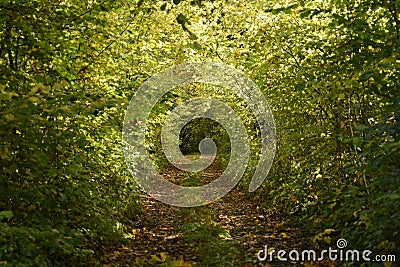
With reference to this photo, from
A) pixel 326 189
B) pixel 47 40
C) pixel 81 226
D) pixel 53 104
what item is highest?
pixel 47 40

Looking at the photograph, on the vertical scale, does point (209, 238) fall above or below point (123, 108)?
below

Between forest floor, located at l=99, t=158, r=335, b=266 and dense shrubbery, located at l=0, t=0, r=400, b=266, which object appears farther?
forest floor, located at l=99, t=158, r=335, b=266

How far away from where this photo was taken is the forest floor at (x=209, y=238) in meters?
6.27

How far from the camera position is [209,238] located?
288 inches

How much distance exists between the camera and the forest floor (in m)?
6.27

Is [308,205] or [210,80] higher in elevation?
[210,80]

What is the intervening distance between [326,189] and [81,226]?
3.80 m

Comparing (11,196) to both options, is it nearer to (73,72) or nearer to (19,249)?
(19,249)

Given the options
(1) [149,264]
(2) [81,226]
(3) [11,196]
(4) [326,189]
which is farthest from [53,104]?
(4) [326,189]

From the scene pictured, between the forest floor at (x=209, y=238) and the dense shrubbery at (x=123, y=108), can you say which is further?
the forest floor at (x=209, y=238)

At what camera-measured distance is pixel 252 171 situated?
13078mm

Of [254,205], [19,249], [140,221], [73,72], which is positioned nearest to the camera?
[19,249]

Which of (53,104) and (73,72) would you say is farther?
(73,72)

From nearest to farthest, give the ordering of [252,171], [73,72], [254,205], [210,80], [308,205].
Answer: [73,72] → [308,205] → [254,205] → [252,171] → [210,80]
